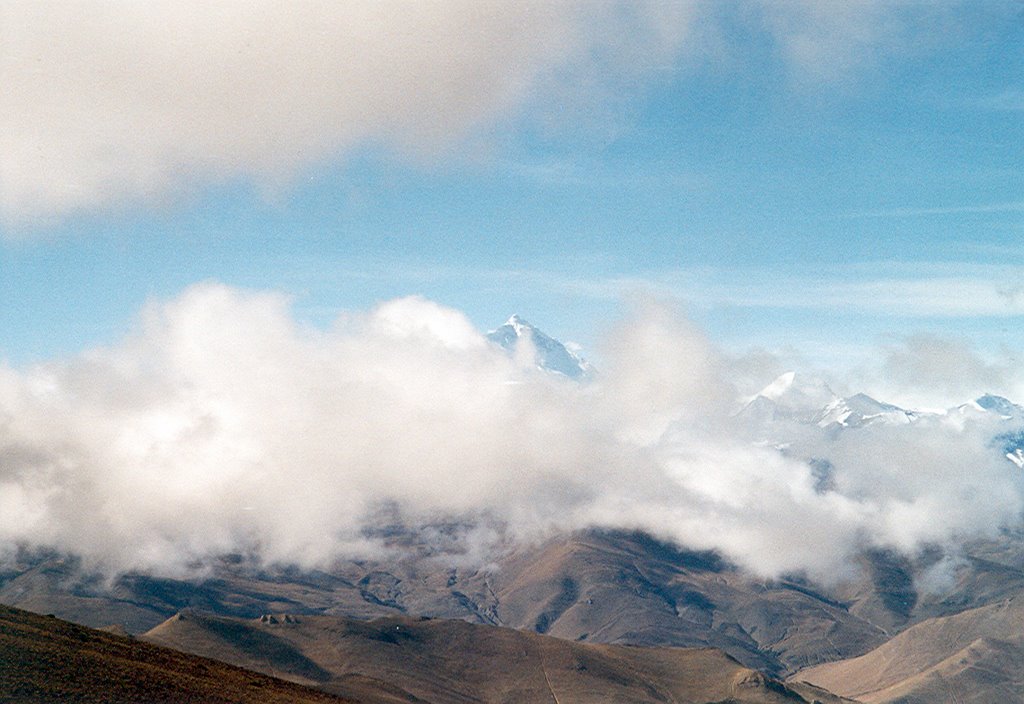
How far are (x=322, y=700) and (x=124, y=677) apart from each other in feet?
166

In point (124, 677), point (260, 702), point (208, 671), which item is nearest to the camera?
point (124, 677)

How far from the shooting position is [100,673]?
501 feet

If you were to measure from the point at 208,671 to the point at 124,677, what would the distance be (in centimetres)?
3147

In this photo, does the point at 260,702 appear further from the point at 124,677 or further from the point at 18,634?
the point at 18,634

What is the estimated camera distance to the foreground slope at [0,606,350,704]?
456ft

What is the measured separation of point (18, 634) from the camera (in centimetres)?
15838

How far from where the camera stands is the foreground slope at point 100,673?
13900cm

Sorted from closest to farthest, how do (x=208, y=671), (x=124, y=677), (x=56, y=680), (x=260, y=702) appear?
(x=56, y=680) → (x=124, y=677) → (x=260, y=702) → (x=208, y=671)

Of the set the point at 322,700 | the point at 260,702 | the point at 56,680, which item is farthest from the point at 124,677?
the point at 322,700

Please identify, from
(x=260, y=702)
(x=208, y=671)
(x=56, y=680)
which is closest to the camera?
(x=56, y=680)

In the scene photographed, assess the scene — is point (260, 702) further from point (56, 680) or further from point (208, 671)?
point (56, 680)

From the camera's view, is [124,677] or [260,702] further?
[260,702]

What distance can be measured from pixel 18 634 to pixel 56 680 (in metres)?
22.9

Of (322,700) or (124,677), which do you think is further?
(322,700)
